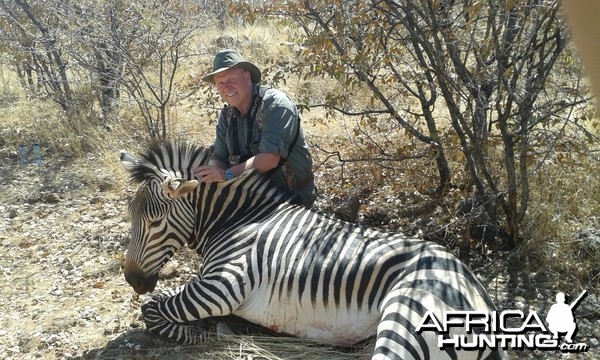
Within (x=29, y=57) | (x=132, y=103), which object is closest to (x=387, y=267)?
(x=132, y=103)

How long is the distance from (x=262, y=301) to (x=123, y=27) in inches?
179

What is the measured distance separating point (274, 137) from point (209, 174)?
53 cm

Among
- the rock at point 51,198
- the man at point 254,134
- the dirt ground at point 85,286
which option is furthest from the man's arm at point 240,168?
the rock at point 51,198

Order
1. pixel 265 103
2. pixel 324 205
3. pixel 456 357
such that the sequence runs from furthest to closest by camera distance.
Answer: pixel 324 205 → pixel 265 103 → pixel 456 357

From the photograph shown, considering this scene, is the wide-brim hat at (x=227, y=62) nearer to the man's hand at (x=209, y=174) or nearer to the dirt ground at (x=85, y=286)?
the man's hand at (x=209, y=174)

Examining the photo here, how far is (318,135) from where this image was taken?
698 cm

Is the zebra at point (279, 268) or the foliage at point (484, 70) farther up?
the foliage at point (484, 70)

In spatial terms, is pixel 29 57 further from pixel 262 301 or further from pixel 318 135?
pixel 262 301

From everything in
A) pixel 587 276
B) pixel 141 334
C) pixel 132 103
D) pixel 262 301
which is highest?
pixel 132 103

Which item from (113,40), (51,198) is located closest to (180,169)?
(51,198)

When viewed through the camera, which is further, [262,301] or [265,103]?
[265,103]

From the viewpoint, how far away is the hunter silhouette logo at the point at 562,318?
3.35m

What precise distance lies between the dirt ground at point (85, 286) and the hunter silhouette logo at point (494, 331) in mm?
91

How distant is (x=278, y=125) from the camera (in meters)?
4.13
